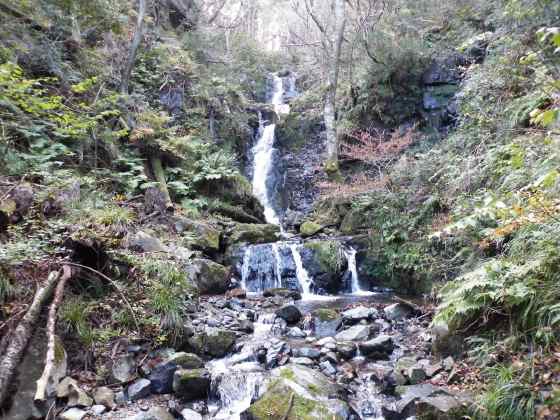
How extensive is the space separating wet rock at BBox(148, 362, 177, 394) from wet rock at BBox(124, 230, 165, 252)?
6.70ft

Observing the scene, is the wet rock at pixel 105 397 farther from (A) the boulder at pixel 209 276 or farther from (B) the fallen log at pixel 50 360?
(A) the boulder at pixel 209 276

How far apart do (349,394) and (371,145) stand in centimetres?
741

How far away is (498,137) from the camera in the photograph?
754 cm

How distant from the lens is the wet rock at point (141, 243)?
19.9 feet

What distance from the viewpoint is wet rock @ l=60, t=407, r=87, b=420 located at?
3.82 meters

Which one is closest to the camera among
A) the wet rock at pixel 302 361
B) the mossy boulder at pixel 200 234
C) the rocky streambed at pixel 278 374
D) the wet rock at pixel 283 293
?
the rocky streambed at pixel 278 374

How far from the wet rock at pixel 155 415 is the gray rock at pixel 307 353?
6.72 ft

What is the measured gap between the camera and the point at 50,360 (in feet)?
10.9

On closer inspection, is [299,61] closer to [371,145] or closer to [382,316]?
[371,145]

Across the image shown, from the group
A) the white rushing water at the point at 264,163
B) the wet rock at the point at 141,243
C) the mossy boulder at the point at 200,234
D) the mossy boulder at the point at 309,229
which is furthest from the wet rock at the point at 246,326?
the white rushing water at the point at 264,163

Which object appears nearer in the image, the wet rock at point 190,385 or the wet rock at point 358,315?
the wet rock at point 190,385

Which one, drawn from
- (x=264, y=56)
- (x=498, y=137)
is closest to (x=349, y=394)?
(x=498, y=137)

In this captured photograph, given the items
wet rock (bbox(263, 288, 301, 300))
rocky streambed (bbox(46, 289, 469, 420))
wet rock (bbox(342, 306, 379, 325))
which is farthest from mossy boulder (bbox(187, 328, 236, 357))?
wet rock (bbox(263, 288, 301, 300))

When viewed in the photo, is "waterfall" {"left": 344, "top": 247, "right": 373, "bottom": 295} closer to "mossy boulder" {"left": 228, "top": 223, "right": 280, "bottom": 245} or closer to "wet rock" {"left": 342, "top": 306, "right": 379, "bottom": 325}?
"mossy boulder" {"left": 228, "top": 223, "right": 280, "bottom": 245}
